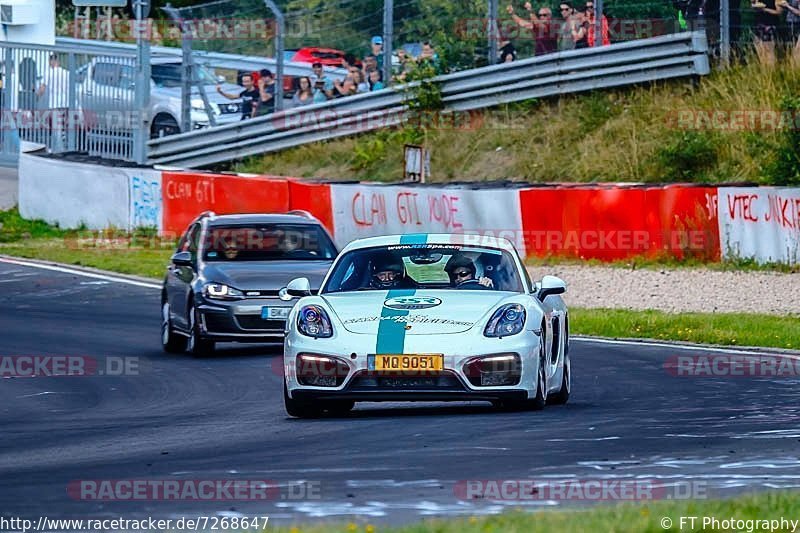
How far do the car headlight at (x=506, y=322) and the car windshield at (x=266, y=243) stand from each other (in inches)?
254

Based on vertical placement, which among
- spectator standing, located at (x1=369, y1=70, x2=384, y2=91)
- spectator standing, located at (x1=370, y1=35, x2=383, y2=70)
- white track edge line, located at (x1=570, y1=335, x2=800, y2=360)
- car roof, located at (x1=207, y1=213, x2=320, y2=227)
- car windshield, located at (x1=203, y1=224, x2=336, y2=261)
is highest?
spectator standing, located at (x1=370, y1=35, x2=383, y2=70)

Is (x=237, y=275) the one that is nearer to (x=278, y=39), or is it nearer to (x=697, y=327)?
(x=697, y=327)

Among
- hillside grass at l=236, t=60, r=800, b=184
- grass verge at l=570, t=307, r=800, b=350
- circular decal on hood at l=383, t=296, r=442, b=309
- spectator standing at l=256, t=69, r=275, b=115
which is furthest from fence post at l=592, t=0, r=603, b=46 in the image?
circular decal on hood at l=383, t=296, r=442, b=309

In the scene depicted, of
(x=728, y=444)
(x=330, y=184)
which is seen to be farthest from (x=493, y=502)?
(x=330, y=184)

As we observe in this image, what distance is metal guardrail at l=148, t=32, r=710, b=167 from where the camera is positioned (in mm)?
29438

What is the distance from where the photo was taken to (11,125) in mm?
38031

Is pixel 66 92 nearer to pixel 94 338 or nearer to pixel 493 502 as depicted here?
pixel 94 338

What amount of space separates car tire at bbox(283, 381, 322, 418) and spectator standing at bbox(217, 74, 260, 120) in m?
22.6

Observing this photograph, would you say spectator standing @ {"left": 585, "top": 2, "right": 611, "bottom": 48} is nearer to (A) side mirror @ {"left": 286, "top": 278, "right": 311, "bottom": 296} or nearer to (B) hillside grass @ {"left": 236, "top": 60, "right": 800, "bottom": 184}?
(B) hillside grass @ {"left": 236, "top": 60, "right": 800, "bottom": 184}

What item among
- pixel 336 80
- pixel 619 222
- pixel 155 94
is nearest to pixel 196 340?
pixel 619 222

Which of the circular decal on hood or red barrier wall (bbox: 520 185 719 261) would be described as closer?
the circular decal on hood

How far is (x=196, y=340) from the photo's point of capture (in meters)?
16.9

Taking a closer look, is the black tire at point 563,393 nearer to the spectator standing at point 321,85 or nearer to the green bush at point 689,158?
the green bush at point 689,158

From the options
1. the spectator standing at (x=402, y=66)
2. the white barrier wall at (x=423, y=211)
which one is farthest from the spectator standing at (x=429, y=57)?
the white barrier wall at (x=423, y=211)
